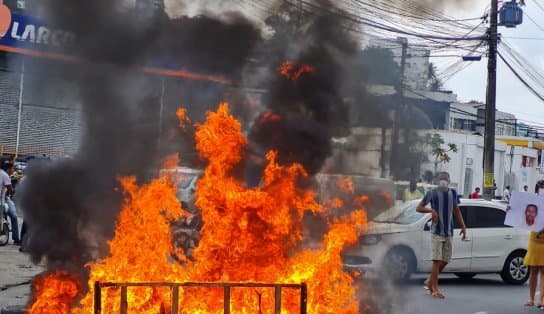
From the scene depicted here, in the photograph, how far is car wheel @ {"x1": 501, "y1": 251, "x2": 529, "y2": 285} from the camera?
1302 cm

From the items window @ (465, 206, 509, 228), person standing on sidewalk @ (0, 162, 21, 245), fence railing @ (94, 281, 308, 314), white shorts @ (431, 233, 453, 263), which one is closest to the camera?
fence railing @ (94, 281, 308, 314)

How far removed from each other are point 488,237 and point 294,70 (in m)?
6.66

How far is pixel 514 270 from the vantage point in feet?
42.8

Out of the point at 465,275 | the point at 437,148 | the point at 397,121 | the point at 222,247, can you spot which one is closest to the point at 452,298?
the point at 465,275

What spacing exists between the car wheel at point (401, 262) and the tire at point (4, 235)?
22.9ft

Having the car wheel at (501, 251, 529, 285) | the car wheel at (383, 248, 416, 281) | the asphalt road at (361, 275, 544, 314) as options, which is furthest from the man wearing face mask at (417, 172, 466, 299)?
the car wheel at (501, 251, 529, 285)

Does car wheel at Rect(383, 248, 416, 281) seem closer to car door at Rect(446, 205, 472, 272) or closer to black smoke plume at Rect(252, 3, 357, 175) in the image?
car door at Rect(446, 205, 472, 272)

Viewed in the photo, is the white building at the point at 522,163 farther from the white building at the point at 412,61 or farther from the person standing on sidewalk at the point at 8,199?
the person standing on sidewalk at the point at 8,199

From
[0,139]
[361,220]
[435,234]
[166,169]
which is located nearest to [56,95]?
[166,169]

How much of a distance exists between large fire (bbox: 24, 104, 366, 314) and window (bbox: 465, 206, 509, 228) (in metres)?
6.21

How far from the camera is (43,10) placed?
25.0 feet

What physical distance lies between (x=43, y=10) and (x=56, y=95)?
86cm

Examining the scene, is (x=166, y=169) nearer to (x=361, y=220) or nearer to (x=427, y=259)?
(x=361, y=220)

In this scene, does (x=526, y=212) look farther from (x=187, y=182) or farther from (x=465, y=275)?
(x=187, y=182)
